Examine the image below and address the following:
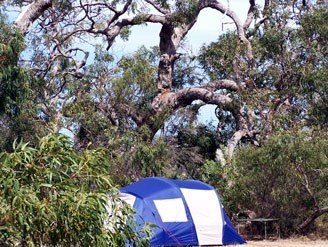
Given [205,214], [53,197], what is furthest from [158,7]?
[53,197]

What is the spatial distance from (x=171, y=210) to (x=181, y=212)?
0.73 ft

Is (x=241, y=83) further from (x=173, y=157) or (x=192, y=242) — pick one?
(x=192, y=242)

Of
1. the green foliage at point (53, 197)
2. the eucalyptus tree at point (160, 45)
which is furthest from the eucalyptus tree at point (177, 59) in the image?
the green foliage at point (53, 197)

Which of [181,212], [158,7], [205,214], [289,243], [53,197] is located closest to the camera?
[53,197]

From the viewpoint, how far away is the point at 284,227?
14.6 m

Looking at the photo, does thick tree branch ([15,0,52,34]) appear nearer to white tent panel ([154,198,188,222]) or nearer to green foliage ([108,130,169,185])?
green foliage ([108,130,169,185])

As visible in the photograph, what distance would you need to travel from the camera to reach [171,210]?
1191cm

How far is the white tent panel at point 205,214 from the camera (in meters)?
12.1

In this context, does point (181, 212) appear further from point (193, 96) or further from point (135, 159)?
point (193, 96)

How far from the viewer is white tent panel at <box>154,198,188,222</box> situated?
11.7m

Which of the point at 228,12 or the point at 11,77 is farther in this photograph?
the point at 228,12

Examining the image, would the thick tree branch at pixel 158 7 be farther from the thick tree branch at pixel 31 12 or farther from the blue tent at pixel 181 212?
the blue tent at pixel 181 212

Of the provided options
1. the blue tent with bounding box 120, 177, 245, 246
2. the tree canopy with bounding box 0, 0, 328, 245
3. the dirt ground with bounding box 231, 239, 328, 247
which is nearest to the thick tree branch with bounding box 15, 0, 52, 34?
the tree canopy with bounding box 0, 0, 328, 245

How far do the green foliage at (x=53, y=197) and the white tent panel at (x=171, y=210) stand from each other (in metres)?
6.04
